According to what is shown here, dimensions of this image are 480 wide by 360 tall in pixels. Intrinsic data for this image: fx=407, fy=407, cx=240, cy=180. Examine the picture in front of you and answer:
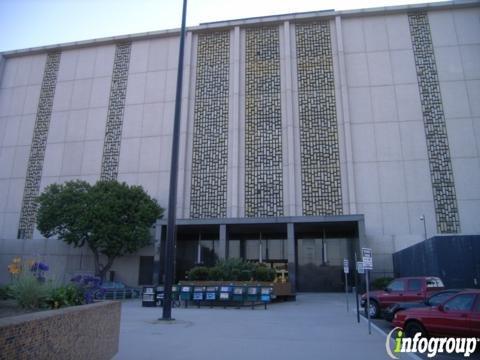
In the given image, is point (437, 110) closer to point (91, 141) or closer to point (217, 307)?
point (217, 307)

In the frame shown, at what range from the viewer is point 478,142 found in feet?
105

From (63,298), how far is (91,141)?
112ft

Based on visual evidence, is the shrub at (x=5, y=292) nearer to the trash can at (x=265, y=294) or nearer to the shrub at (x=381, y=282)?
the trash can at (x=265, y=294)

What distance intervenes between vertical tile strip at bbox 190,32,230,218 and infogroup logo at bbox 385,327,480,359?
24.5m

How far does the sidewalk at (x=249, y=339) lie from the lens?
8539 millimetres

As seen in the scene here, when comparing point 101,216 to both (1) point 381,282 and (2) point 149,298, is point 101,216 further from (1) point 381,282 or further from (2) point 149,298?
(1) point 381,282

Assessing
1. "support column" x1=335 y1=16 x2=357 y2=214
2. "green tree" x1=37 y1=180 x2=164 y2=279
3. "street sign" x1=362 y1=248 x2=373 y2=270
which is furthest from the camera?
"support column" x1=335 y1=16 x2=357 y2=214

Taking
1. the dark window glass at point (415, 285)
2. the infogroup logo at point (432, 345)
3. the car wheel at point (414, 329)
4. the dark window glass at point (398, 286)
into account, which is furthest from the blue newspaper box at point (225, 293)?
the infogroup logo at point (432, 345)

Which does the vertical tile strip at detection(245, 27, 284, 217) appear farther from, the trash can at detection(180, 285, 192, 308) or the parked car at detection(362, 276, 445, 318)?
the parked car at detection(362, 276, 445, 318)

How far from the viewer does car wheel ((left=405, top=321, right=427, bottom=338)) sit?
1013cm

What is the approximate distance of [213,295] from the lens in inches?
818

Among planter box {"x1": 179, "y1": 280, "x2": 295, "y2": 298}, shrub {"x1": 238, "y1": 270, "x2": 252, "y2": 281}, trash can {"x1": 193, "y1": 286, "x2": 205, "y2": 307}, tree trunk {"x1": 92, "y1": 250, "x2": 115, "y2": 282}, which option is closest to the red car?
planter box {"x1": 179, "y1": 280, "x2": 295, "y2": 298}

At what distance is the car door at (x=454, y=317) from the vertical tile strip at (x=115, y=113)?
106ft

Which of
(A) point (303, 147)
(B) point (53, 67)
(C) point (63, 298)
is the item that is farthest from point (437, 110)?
(B) point (53, 67)
